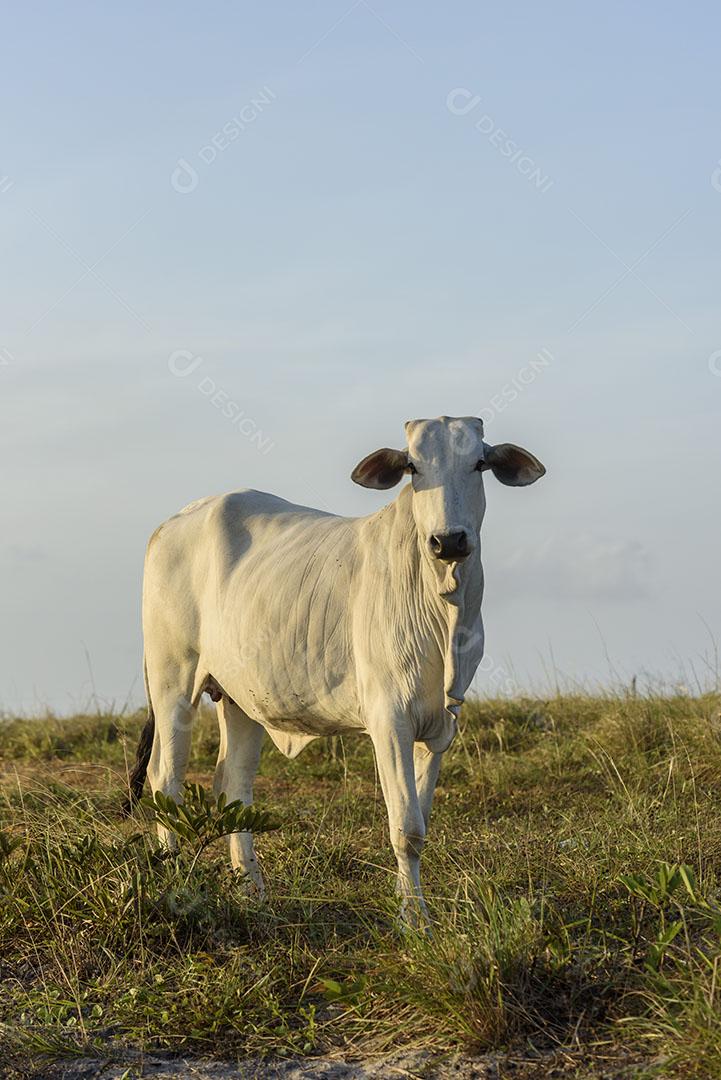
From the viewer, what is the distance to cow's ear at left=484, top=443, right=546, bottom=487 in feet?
16.2

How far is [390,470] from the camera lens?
5.00 metres

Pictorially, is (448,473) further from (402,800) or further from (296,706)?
(296,706)

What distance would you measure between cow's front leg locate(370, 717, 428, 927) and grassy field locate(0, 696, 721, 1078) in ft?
0.44

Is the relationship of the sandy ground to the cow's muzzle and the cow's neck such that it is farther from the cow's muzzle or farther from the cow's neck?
the cow's muzzle

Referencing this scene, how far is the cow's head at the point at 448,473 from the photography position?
462 cm

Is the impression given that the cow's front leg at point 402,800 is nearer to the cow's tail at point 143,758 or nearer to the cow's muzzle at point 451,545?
the cow's muzzle at point 451,545

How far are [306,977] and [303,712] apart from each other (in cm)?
137

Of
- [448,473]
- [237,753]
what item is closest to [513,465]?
[448,473]

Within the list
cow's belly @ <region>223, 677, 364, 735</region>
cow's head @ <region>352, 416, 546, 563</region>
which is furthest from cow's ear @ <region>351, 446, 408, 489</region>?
cow's belly @ <region>223, 677, 364, 735</region>

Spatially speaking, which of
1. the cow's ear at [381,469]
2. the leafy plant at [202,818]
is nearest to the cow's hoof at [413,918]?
the leafy plant at [202,818]

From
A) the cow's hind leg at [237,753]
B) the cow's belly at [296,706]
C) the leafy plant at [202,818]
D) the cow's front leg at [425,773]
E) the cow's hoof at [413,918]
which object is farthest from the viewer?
the cow's hind leg at [237,753]

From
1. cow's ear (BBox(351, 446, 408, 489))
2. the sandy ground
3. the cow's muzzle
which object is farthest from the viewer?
cow's ear (BBox(351, 446, 408, 489))

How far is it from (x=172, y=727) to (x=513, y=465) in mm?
2321

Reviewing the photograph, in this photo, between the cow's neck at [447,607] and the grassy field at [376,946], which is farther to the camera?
the cow's neck at [447,607]
